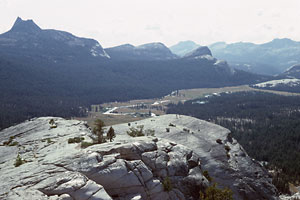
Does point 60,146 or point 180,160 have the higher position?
point 60,146

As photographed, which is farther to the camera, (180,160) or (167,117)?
(167,117)

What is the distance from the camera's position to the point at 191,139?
223 feet

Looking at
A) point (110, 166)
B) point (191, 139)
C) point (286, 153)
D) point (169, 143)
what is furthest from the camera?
point (286, 153)

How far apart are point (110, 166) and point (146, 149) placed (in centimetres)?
1084

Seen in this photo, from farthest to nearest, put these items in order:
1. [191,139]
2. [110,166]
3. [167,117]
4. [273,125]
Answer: [273,125], [167,117], [191,139], [110,166]

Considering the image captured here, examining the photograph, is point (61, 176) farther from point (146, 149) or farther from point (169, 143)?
point (169, 143)

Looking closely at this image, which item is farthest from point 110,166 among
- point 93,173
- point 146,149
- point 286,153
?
point 286,153

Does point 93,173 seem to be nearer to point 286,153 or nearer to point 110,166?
point 110,166

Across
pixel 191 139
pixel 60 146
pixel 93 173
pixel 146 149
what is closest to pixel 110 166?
pixel 93 173

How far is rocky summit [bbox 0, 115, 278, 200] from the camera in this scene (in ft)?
117

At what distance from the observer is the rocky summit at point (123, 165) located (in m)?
35.6

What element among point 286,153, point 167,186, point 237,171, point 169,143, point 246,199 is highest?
point 169,143

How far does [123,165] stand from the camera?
137 feet

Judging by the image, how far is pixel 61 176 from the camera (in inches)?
1433
